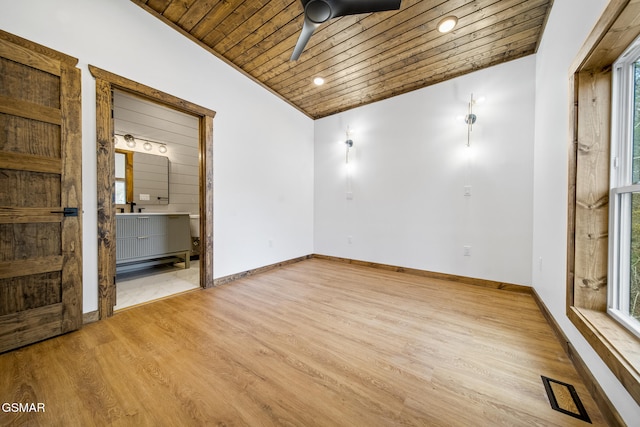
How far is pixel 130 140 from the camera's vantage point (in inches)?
156

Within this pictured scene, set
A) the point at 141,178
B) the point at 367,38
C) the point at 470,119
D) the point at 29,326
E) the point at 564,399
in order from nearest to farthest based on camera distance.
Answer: the point at 564,399 < the point at 29,326 < the point at 367,38 < the point at 470,119 < the point at 141,178

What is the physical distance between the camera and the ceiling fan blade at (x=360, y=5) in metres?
1.69

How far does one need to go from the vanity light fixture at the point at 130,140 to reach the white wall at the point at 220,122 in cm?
216

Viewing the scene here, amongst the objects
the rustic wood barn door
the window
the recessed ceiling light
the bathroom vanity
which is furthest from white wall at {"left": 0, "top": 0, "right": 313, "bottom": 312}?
the window

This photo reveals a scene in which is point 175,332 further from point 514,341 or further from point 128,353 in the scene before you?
point 514,341

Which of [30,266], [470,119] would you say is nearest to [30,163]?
[30,266]

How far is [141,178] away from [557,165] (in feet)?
18.4

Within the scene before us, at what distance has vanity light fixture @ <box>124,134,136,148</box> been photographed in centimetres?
392

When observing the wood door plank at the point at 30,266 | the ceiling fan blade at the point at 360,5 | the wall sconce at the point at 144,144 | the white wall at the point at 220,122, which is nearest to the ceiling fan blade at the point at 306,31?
the ceiling fan blade at the point at 360,5

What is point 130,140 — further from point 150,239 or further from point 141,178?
point 150,239

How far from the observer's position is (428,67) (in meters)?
2.90

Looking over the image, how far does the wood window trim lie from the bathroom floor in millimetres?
3473

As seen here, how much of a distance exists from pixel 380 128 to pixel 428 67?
1.03 m

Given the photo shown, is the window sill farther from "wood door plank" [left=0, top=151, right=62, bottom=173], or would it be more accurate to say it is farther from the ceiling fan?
"wood door plank" [left=0, top=151, right=62, bottom=173]
